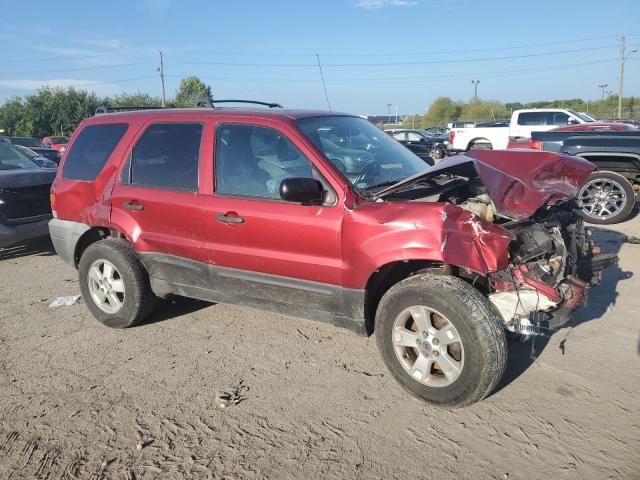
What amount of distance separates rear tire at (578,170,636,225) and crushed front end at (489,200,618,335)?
4506 millimetres

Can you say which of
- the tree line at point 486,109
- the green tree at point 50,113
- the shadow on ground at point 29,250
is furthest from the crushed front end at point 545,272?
the green tree at point 50,113

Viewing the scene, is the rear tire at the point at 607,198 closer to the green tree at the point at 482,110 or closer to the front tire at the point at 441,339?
the front tire at the point at 441,339

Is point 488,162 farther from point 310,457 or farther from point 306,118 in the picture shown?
point 310,457

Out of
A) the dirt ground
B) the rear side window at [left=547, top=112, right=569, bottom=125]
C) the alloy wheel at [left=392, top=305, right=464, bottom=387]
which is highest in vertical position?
the rear side window at [left=547, top=112, right=569, bottom=125]

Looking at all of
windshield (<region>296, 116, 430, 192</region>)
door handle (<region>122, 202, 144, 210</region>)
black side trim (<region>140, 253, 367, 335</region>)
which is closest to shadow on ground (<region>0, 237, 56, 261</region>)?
door handle (<region>122, 202, 144, 210</region>)

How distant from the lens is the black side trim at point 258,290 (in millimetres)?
3553

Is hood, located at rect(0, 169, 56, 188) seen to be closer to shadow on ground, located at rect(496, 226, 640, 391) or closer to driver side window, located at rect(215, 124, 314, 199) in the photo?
driver side window, located at rect(215, 124, 314, 199)

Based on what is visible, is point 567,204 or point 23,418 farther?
point 567,204

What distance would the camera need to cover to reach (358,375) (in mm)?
3664

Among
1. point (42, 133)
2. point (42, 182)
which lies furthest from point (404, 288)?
point (42, 133)

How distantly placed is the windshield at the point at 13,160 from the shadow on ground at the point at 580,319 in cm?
744

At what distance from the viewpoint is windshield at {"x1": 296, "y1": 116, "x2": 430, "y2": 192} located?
374cm

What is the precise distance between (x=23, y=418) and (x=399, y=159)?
3.28m

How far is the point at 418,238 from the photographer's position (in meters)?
3.13
